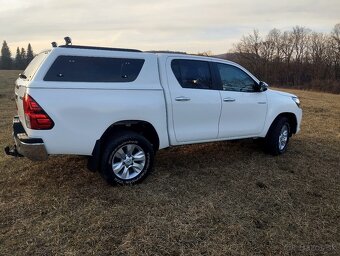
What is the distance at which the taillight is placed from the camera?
4305 mm

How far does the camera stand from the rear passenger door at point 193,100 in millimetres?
5438

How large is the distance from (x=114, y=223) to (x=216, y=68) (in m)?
3.20

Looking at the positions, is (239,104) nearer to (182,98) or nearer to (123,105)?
(182,98)

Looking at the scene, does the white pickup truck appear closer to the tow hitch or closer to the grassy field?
the tow hitch

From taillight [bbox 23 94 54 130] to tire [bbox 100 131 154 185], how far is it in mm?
856

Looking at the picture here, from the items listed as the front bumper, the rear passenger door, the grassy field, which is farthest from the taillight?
the rear passenger door

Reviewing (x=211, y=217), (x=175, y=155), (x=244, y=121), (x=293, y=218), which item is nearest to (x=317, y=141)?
(x=244, y=121)

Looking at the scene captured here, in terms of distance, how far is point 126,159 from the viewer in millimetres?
5066

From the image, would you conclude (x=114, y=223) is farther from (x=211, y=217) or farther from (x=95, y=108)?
(x=95, y=108)

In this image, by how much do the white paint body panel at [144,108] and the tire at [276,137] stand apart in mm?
283

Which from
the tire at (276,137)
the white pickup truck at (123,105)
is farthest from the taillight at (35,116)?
the tire at (276,137)

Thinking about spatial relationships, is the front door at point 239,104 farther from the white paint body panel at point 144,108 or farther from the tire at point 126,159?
the tire at point 126,159

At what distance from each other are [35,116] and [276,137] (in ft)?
14.6

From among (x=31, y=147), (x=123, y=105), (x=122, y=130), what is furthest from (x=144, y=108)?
(x=31, y=147)
